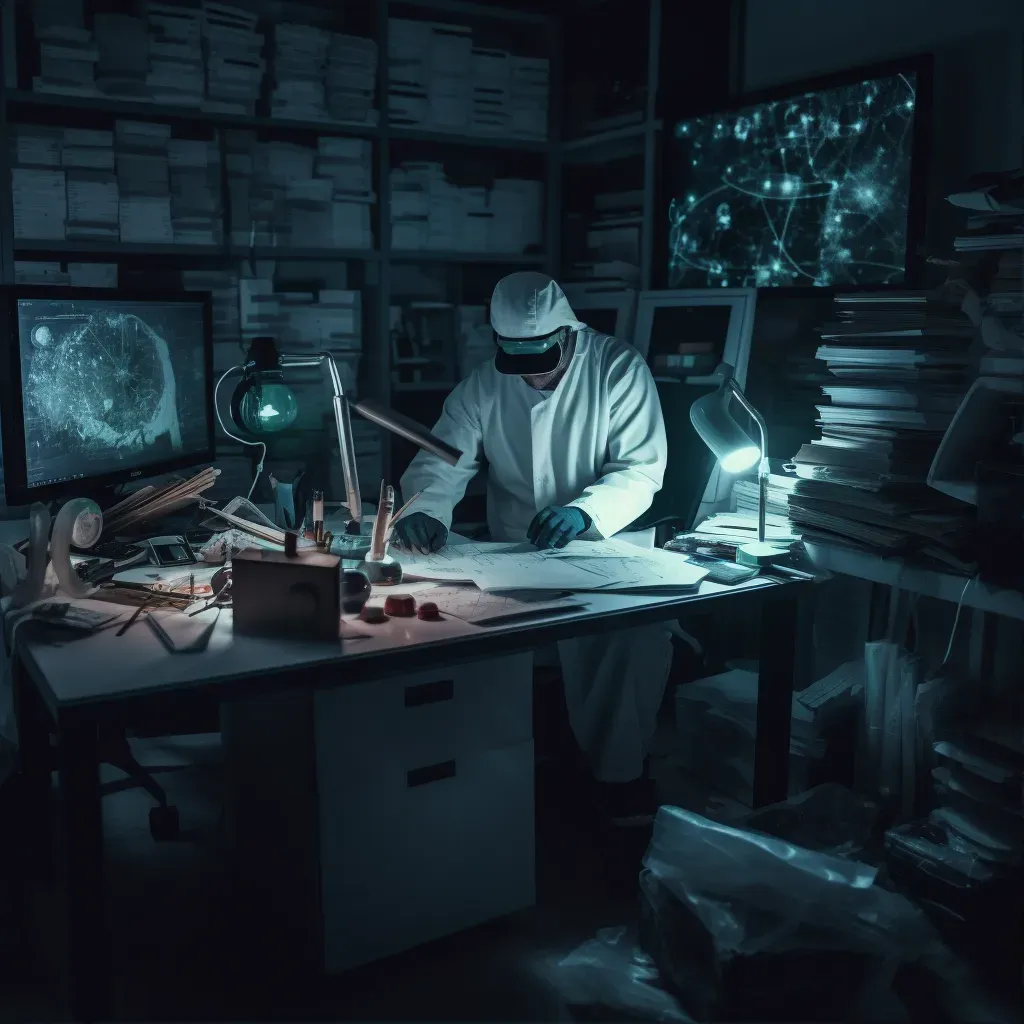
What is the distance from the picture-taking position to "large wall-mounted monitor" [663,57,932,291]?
98.7 inches

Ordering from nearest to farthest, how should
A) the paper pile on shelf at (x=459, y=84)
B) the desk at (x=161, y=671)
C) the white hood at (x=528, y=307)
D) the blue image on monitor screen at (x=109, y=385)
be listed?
the desk at (x=161, y=671), the blue image on monitor screen at (x=109, y=385), the white hood at (x=528, y=307), the paper pile on shelf at (x=459, y=84)

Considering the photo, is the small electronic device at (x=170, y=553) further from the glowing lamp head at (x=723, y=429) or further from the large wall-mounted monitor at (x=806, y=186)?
the large wall-mounted monitor at (x=806, y=186)

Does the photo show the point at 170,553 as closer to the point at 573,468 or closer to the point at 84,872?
the point at 84,872

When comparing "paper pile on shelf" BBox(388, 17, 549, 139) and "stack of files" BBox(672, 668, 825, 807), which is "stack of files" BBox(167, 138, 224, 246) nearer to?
"paper pile on shelf" BBox(388, 17, 549, 139)

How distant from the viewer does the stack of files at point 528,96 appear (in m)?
3.57

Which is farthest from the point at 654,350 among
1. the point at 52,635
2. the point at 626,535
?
the point at 52,635

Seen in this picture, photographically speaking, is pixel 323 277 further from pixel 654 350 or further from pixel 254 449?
pixel 654 350

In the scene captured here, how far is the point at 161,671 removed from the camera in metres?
1.42

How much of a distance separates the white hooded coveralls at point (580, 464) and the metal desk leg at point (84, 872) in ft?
3.91

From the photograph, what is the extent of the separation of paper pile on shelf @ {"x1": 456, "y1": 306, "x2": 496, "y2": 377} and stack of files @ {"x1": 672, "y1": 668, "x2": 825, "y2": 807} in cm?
154

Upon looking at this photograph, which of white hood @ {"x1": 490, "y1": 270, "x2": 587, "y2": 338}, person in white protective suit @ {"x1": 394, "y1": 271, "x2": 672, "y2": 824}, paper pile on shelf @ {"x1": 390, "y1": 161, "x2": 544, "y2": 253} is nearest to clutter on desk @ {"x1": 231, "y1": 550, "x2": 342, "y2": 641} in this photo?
person in white protective suit @ {"x1": 394, "y1": 271, "x2": 672, "y2": 824}

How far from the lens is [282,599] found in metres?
1.57

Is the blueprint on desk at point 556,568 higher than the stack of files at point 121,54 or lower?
lower

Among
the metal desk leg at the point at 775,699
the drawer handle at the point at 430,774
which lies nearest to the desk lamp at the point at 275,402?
the drawer handle at the point at 430,774
